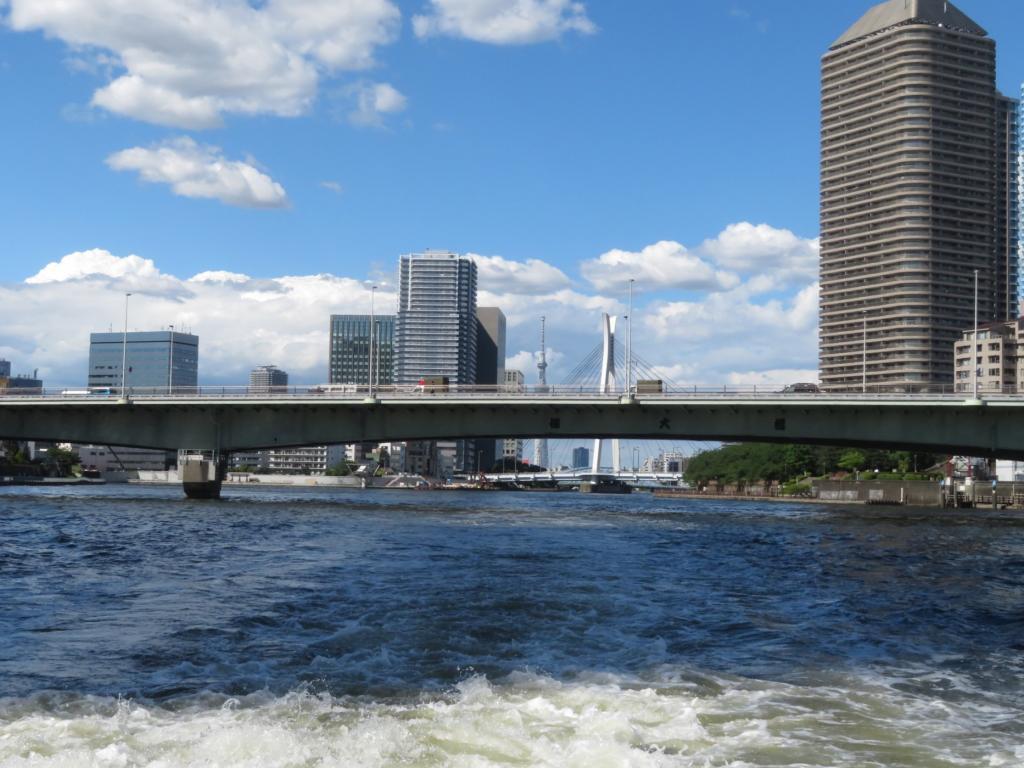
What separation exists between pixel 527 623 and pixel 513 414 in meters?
60.3

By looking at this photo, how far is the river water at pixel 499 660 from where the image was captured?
12.3 metres

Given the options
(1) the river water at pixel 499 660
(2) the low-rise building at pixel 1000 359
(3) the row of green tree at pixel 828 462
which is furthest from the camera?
(2) the low-rise building at pixel 1000 359

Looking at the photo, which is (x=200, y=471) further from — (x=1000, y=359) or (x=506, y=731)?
(x=1000, y=359)

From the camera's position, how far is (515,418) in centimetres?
8088

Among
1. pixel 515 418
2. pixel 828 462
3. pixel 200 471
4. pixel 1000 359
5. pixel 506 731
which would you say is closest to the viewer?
pixel 506 731

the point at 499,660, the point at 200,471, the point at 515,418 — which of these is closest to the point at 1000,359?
the point at 515,418

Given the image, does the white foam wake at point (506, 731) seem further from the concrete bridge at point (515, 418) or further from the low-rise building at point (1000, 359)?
the low-rise building at point (1000, 359)

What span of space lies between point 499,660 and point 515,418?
6365 centimetres

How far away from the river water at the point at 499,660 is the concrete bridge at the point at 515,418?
38.2 m

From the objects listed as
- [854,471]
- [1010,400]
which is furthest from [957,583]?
[854,471]

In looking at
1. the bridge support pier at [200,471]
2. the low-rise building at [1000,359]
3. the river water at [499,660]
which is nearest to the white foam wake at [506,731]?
the river water at [499,660]

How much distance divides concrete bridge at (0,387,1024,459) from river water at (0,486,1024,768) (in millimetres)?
38242

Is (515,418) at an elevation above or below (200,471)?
above

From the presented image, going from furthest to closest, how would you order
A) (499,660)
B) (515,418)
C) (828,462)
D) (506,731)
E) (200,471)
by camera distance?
(828,462)
(200,471)
(515,418)
(499,660)
(506,731)
